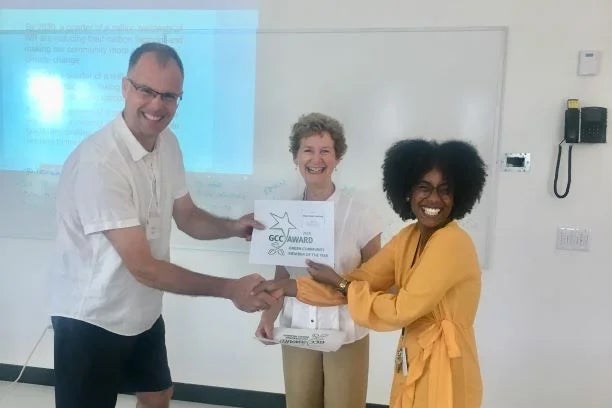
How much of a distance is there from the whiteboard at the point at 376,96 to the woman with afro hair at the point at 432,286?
2.96 ft

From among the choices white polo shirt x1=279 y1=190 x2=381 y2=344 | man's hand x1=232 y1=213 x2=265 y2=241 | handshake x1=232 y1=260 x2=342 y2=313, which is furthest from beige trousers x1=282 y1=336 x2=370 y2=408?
man's hand x1=232 y1=213 x2=265 y2=241

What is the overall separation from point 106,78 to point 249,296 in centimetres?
155

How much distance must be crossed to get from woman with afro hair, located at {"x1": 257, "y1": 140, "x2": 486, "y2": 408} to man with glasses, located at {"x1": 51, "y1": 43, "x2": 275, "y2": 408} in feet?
1.56

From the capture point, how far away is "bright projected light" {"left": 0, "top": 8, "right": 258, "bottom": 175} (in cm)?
258

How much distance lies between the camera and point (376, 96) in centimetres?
246

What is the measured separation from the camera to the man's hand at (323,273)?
1552 millimetres

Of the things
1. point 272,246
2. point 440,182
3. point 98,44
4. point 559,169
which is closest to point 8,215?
point 98,44

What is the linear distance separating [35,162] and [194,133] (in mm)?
899

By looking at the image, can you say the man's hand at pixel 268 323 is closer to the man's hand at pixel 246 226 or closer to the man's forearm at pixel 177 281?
the man's forearm at pixel 177 281

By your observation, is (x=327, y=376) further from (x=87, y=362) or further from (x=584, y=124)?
(x=584, y=124)

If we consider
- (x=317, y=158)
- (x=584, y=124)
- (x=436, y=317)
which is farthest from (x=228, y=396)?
(x=584, y=124)

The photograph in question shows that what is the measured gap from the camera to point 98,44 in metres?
2.67

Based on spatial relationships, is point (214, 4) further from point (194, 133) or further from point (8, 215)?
point (8, 215)

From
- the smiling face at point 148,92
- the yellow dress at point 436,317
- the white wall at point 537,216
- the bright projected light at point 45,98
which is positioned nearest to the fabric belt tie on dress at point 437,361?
the yellow dress at point 436,317
